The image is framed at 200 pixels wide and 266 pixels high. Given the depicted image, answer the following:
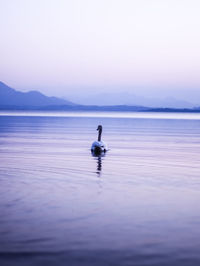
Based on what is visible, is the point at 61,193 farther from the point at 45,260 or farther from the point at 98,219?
the point at 45,260

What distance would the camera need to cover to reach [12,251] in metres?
9.13

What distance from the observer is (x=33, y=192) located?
49.2 ft

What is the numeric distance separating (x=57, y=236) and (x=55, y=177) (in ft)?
27.3

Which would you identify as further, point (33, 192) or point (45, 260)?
point (33, 192)

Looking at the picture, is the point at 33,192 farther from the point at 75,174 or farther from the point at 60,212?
the point at 75,174

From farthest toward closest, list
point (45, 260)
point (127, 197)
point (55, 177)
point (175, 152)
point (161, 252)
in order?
point (175, 152) → point (55, 177) → point (127, 197) → point (161, 252) → point (45, 260)

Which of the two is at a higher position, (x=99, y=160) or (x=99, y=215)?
(x=99, y=215)

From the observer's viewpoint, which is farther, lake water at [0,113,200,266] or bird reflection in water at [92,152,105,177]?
bird reflection in water at [92,152,105,177]

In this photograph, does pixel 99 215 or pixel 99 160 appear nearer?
pixel 99 215

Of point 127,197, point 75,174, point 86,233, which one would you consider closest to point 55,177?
point 75,174

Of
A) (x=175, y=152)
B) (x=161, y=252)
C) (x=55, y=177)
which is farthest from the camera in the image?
(x=175, y=152)

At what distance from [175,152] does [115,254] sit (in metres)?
22.8

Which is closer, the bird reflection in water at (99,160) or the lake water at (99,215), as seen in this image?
the lake water at (99,215)

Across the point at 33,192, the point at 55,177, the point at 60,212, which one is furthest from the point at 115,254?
the point at 55,177
